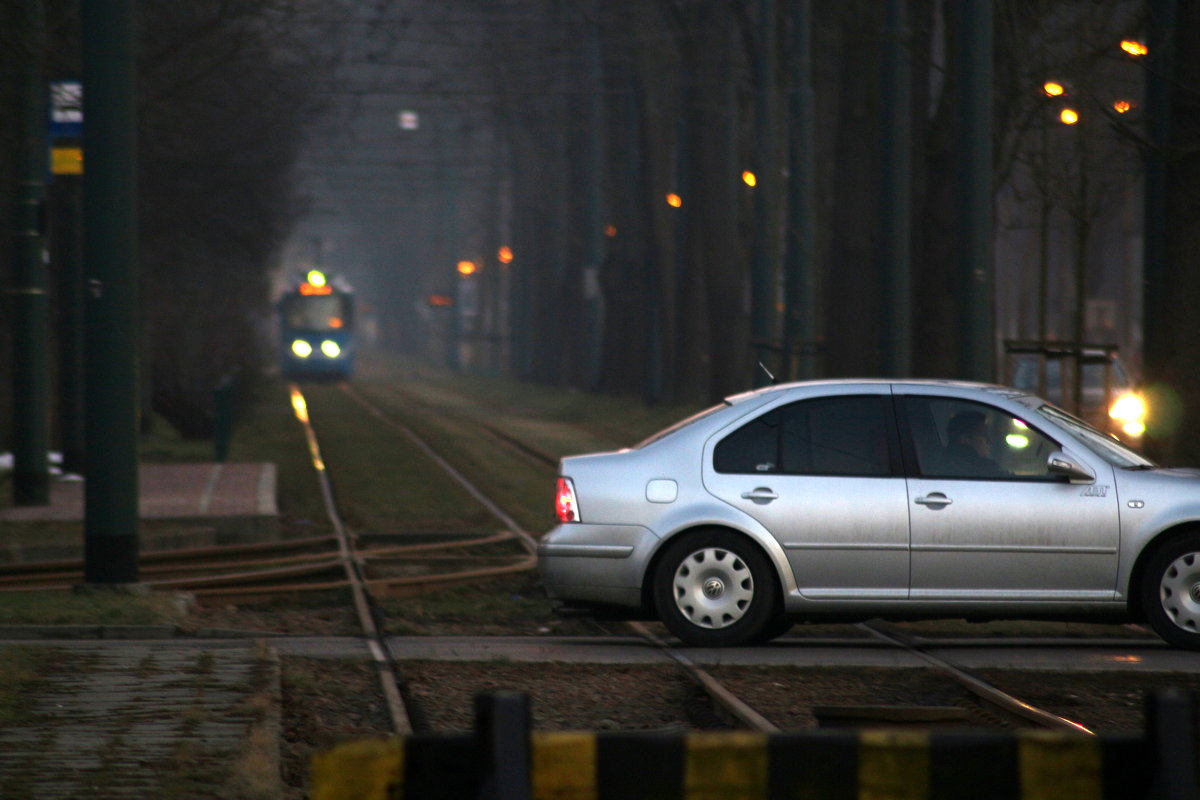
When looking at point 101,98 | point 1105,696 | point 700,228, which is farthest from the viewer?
point 700,228

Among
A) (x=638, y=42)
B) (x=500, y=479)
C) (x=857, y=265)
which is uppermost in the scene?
(x=638, y=42)

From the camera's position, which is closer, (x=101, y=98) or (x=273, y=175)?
(x=101, y=98)

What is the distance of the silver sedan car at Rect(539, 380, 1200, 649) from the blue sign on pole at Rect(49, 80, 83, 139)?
928 cm

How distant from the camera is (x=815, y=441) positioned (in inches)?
398

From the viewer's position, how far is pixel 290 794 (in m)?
6.48

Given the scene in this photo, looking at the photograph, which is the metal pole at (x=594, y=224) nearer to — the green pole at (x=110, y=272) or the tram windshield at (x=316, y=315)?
the tram windshield at (x=316, y=315)

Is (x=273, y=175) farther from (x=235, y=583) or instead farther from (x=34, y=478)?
(x=235, y=583)

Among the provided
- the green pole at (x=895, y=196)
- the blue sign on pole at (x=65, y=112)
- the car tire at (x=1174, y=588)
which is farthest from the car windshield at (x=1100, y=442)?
the blue sign on pole at (x=65, y=112)

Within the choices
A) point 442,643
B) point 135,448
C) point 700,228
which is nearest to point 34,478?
point 135,448

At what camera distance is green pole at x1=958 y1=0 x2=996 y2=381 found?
609 inches

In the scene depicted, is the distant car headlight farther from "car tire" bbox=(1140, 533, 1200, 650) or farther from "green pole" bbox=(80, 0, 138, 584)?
"green pole" bbox=(80, 0, 138, 584)

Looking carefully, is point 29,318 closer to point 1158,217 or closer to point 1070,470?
point 1158,217

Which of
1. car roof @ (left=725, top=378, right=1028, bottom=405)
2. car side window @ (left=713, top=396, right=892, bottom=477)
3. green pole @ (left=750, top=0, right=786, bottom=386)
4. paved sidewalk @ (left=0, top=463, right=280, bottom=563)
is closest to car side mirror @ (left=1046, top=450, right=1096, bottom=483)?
car roof @ (left=725, top=378, right=1028, bottom=405)

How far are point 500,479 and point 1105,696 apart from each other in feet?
48.9
